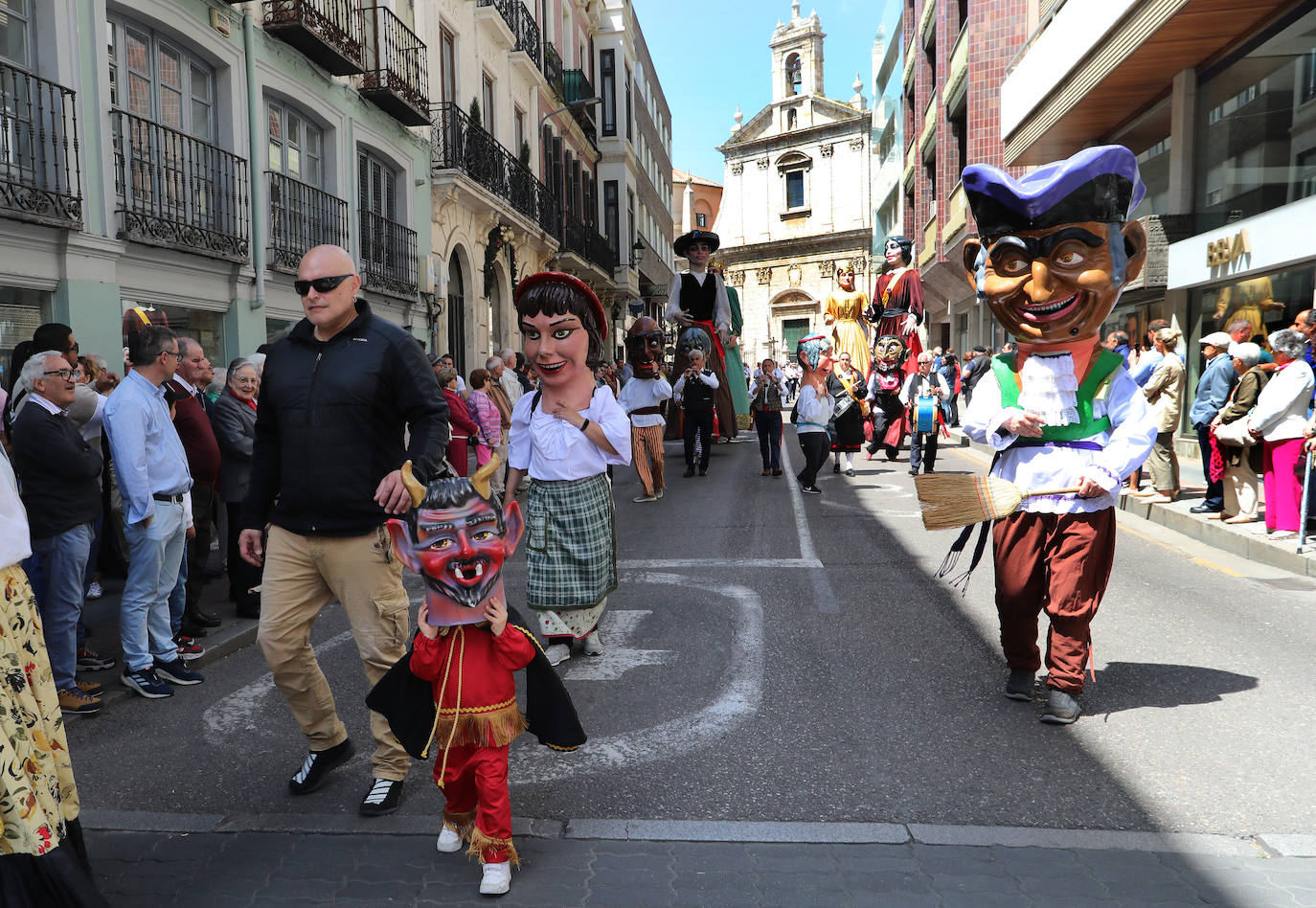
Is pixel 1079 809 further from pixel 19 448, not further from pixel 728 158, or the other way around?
pixel 728 158

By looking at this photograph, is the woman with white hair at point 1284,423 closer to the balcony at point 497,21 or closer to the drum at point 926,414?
the drum at point 926,414

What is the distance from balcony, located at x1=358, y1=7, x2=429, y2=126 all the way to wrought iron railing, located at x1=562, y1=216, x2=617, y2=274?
9.07 m

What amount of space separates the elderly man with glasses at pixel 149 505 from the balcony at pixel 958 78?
19976 millimetres

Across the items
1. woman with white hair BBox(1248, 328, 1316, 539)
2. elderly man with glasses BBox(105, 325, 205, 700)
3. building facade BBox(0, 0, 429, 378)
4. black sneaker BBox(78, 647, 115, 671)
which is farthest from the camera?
building facade BBox(0, 0, 429, 378)

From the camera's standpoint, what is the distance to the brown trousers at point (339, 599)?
141 inches

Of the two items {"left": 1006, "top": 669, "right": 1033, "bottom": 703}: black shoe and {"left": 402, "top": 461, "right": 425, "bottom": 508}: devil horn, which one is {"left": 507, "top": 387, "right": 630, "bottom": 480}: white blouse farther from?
{"left": 1006, "top": 669, "right": 1033, "bottom": 703}: black shoe

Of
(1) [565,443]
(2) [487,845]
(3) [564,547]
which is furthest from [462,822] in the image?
(1) [565,443]

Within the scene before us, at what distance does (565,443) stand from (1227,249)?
11252mm

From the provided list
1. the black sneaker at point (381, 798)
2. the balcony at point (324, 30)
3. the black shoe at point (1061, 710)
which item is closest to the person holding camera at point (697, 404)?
the balcony at point (324, 30)

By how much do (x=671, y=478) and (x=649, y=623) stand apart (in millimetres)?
7932

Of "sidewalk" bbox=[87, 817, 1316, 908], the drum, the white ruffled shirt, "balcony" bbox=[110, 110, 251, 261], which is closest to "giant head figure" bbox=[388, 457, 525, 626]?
"sidewalk" bbox=[87, 817, 1316, 908]

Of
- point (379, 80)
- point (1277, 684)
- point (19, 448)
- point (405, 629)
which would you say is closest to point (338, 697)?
point (405, 629)

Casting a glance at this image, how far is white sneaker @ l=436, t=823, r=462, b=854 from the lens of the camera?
10.6ft

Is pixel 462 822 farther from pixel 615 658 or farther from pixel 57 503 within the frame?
pixel 57 503
